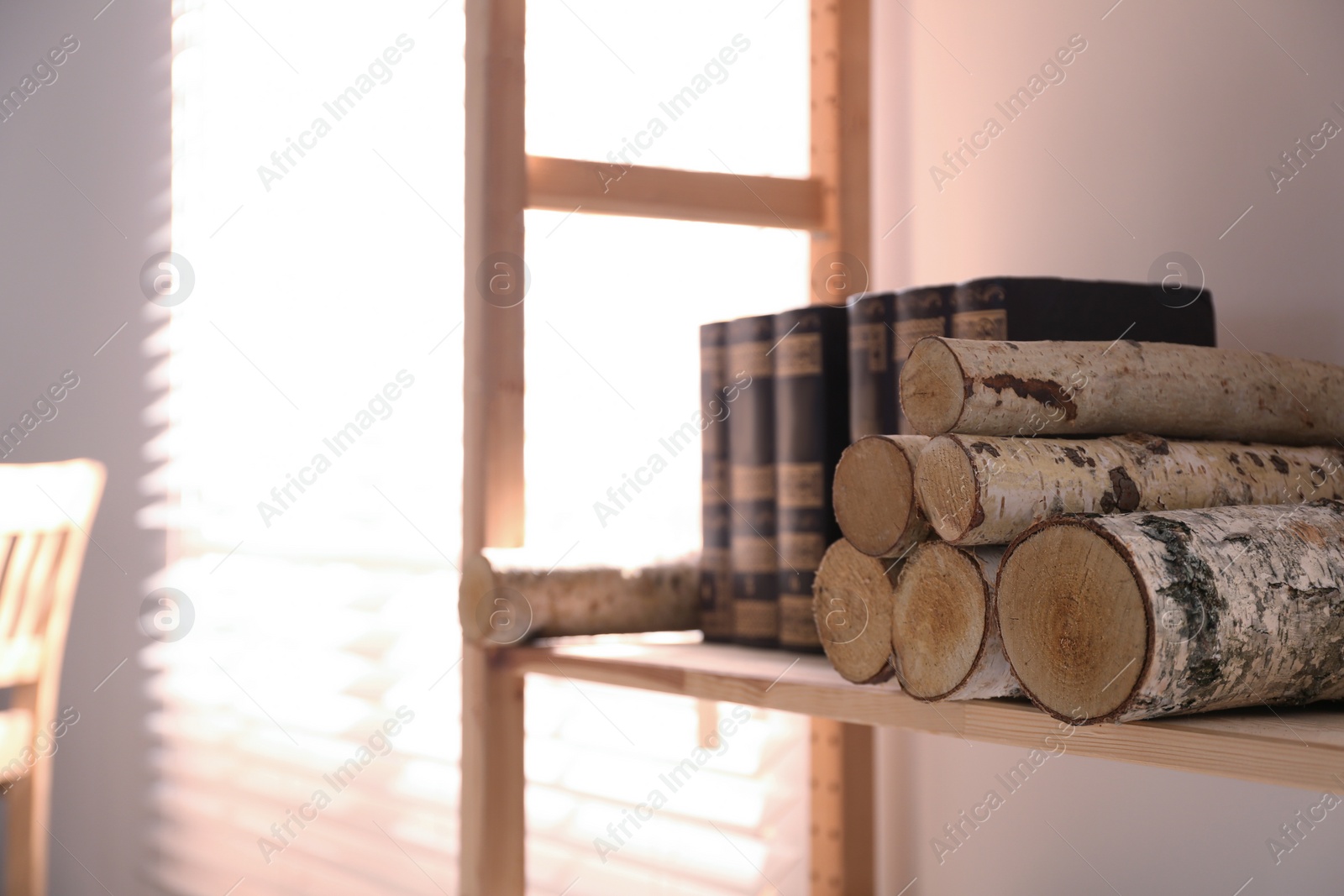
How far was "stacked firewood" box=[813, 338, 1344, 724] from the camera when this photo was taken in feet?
1.74

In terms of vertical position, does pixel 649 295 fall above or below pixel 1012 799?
above

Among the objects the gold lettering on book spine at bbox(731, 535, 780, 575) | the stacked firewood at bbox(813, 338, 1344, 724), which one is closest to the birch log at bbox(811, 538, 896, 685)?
the stacked firewood at bbox(813, 338, 1344, 724)

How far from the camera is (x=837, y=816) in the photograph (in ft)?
4.08

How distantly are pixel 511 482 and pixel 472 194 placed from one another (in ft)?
0.82

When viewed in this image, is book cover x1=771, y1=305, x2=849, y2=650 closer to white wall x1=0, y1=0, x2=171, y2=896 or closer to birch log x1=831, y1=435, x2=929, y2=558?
birch log x1=831, y1=435, x2=929, y2=558

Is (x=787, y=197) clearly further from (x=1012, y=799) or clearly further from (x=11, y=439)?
(x=11, y=439)

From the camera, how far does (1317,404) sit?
0.78 metres

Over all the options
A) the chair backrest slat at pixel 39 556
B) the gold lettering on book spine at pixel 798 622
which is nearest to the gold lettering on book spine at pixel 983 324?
the gold lettering on book spine at pixel 798 622

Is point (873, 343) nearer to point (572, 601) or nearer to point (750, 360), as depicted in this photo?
point (750, 360)

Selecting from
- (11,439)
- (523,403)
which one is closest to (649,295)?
(523,403)

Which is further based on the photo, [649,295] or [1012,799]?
[649,295]

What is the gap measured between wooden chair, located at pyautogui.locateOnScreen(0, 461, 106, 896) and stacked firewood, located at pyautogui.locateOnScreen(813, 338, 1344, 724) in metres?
1.80

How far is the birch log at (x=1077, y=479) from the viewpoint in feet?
2.00

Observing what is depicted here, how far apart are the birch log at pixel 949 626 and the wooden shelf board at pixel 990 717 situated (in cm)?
2
